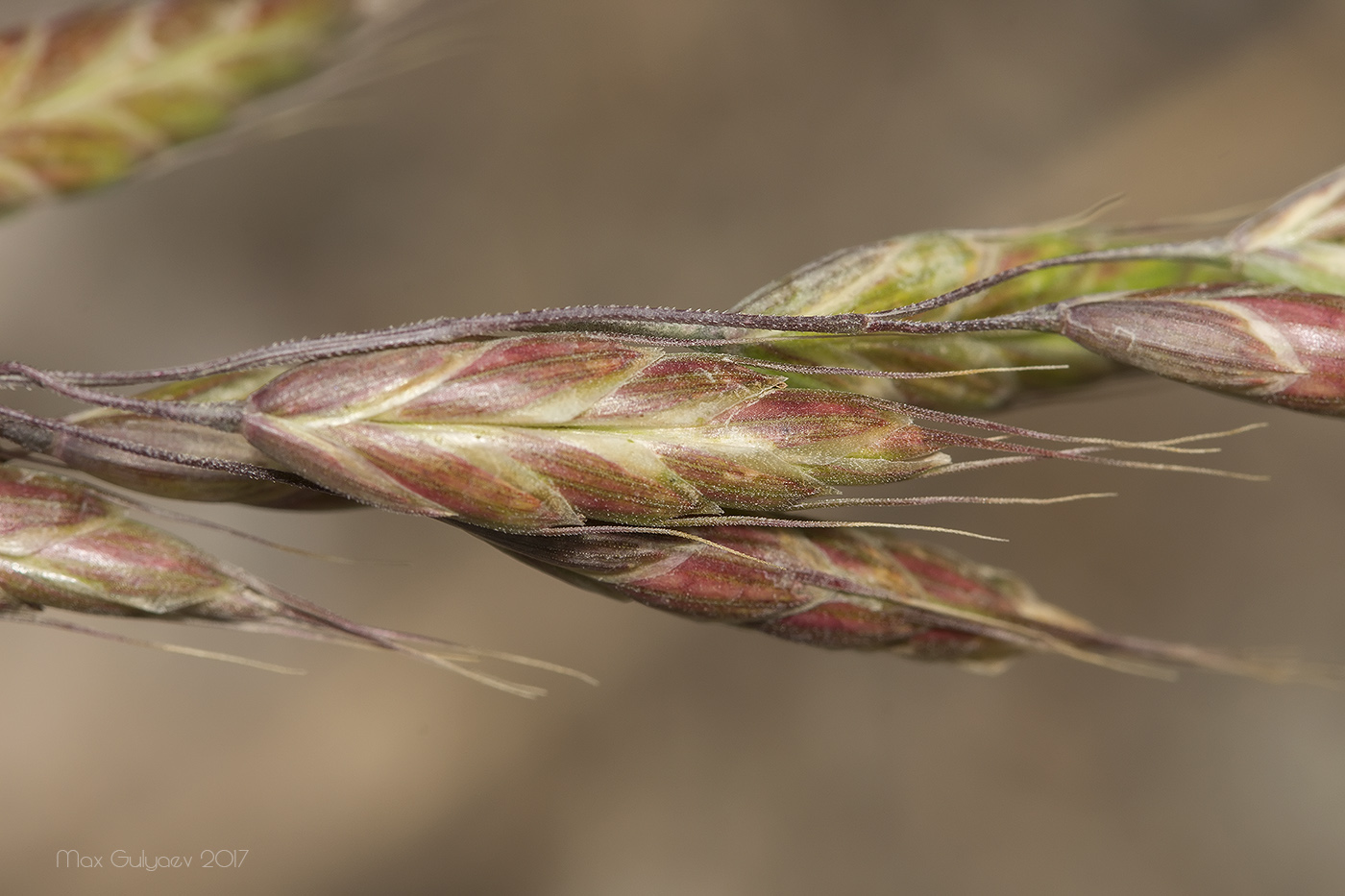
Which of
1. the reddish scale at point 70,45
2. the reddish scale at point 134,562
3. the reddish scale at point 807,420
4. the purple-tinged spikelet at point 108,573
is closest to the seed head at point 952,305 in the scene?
the reddish scale at point 807,420

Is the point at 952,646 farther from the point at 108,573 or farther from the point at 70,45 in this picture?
the point at 70,45

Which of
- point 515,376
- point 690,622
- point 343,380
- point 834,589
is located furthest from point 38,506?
point 690,622

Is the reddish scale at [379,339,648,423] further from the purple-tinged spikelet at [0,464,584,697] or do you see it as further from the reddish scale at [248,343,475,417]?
the purple-tinged spikelet at [0,464,584,697]

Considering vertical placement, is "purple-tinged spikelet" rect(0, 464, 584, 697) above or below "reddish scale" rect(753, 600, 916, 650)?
above

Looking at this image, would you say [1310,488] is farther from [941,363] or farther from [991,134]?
[941,363]

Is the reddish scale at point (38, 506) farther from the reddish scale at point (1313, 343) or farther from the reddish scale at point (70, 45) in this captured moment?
the reddish scale at point (1313, 343)

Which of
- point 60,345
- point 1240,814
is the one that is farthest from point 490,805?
point 1240,814

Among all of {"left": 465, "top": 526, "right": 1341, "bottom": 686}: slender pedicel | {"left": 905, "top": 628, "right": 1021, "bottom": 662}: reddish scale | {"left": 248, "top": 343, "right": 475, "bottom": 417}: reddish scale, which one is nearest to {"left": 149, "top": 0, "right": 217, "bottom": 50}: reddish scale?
{"left": 248, "top": 343, "right": 475, "bottom": 417}: reddish scale

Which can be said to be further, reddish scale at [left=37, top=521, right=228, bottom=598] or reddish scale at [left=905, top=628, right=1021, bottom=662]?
reddish scale at [left=905, top=628, right=1021, bottom=662]
